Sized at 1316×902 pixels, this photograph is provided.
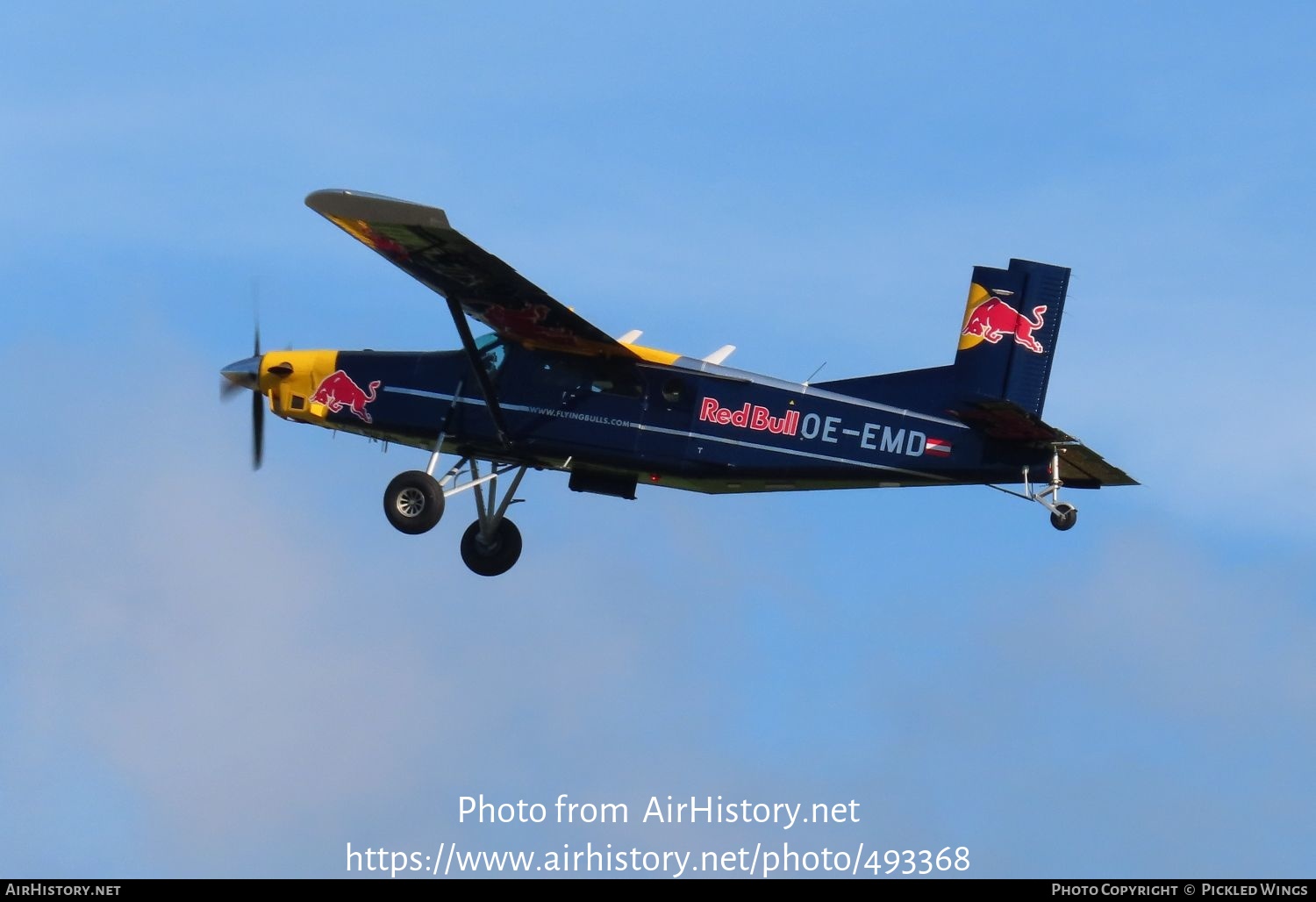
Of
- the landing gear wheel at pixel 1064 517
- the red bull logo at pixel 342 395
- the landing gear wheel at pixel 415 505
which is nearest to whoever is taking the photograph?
the landing gear wheel at pixel 1064 517

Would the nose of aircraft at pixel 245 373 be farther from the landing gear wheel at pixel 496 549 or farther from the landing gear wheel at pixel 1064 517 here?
the landing gear wheel at pixel 1064 517

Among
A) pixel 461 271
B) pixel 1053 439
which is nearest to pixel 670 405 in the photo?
pixel 461 271

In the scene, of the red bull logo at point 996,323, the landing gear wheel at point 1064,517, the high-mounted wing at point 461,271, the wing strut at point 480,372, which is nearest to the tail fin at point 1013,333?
the red bull logo at point 996,323

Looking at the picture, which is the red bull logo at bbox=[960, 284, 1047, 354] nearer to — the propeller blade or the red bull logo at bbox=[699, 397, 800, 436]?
the red bull logo at bbox=[699, 397, 800, 436]

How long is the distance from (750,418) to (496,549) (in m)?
4.41

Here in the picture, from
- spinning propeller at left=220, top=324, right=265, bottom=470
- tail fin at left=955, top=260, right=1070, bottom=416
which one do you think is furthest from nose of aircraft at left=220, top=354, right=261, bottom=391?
tail fin at left=955, top=260, right=1070, bottom=416

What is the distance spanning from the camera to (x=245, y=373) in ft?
117

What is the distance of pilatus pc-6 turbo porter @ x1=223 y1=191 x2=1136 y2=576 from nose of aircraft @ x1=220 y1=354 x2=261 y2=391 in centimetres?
168

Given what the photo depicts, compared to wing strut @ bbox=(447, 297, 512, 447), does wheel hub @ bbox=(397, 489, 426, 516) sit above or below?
below

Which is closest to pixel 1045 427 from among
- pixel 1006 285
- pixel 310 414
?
pixel 1006 285

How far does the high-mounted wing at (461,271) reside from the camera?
106 ft

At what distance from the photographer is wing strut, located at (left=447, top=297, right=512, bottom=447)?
3388cm
